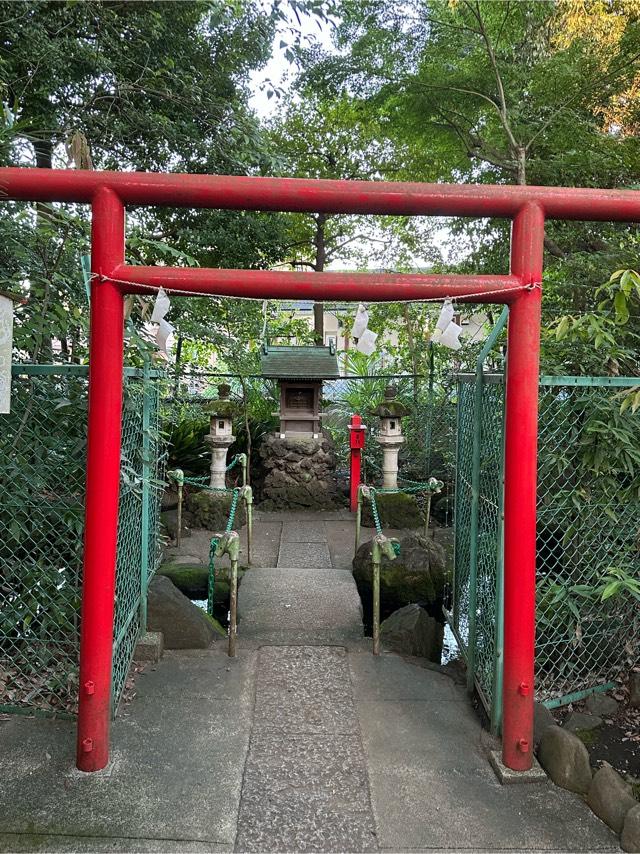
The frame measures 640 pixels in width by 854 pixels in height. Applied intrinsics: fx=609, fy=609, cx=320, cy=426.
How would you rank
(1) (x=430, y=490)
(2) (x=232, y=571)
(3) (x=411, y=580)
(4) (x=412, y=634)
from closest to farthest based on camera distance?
1. (2) (x=232, y=571)
2. (4) (x=412, y=634)
3. (3) (x=411, y=580)
4. (1) (x=430, y=490)

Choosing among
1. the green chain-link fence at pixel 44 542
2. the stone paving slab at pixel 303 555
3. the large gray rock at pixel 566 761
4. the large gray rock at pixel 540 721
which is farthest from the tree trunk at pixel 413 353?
the large gray rock at pixel 566 761

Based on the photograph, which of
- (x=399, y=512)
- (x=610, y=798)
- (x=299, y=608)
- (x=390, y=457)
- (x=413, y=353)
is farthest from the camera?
(x=413, y=353)

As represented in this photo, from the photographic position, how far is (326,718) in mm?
3426

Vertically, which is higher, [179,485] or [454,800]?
[179,485]

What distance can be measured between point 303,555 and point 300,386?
347 cm

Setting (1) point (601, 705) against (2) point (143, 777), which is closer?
(2) point (143, 777)

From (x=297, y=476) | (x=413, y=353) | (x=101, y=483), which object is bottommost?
(x=297, y=476)

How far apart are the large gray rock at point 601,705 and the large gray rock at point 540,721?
0.43 metres

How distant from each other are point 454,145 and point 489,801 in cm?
1038

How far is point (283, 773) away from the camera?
9.57 ft

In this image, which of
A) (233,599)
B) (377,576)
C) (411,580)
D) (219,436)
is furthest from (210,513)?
(377,576)

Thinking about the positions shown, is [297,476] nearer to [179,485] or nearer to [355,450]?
[355,450]

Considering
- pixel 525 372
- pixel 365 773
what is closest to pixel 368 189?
pixel 525 372

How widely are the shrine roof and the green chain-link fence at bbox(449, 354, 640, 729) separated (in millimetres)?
5627
